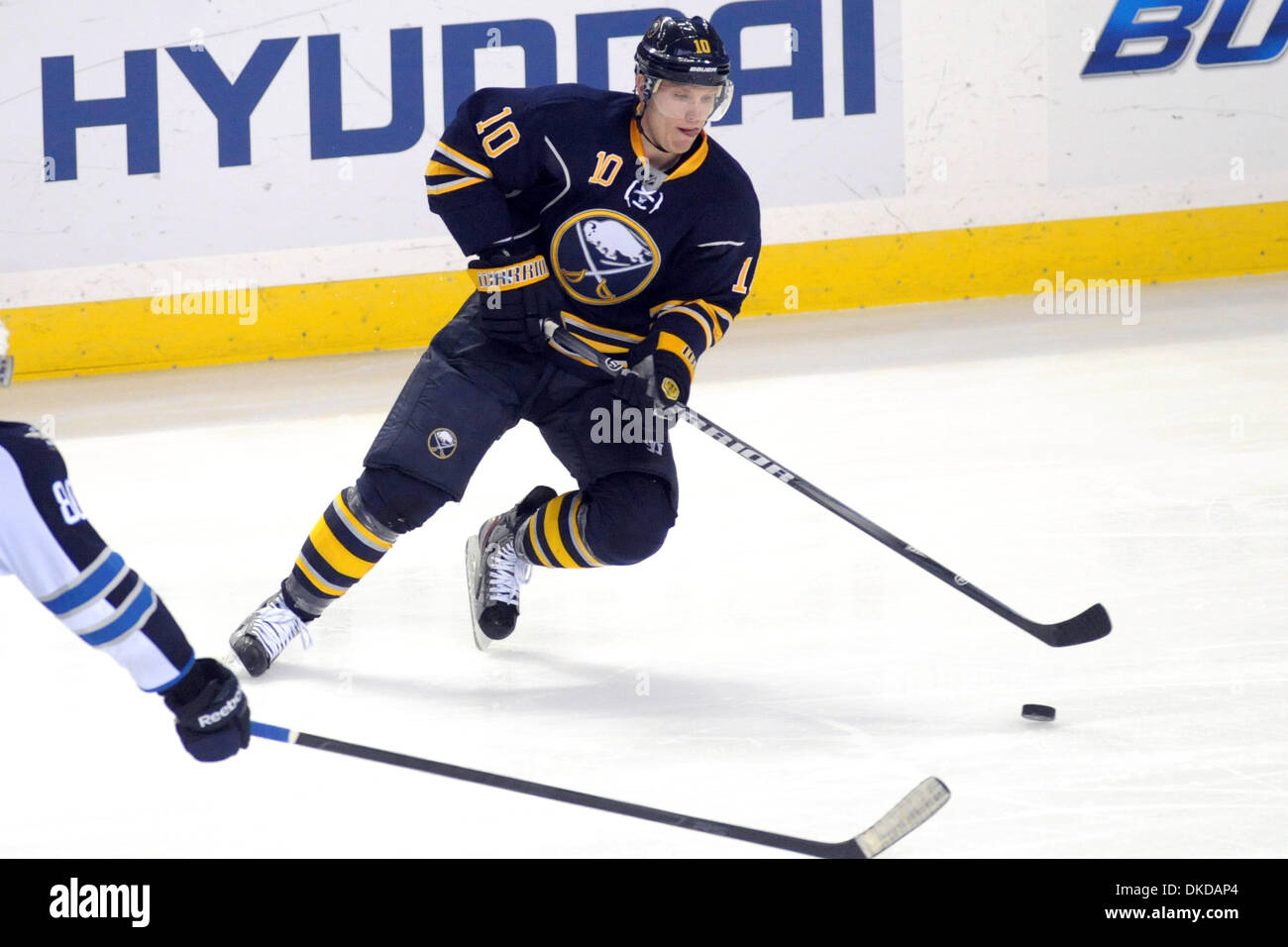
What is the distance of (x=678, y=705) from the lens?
8.66 feet

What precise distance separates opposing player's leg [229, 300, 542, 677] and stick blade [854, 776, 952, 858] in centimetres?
109

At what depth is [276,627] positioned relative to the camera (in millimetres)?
2811

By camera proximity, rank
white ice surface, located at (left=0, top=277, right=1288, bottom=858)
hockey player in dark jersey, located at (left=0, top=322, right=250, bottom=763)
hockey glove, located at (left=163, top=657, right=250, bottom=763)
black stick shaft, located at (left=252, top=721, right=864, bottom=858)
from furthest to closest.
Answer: white ice surface, located at (left=0, top=277, right=1288, bottom=858) < black stick shaft, located at (left=252, top=721, right=864, bottom=858) < hockey glove, located at (left=163, top=657, right=250, bottom=763) < hockey player in dark jersey, located at (left=0, top=322, right=250, bottom=763)

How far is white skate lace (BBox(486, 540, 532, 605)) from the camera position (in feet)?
9.81

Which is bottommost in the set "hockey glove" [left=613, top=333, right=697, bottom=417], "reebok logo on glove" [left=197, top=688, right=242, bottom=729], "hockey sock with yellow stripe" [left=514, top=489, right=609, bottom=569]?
"reebok logo on glove" [left=197, top=688, right=242, bottom=729]

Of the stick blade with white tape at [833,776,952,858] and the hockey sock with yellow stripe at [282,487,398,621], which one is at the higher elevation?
the hockey sock with yellow stripe at [282,487,398,621]

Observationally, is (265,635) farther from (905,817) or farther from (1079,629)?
(1079,629)

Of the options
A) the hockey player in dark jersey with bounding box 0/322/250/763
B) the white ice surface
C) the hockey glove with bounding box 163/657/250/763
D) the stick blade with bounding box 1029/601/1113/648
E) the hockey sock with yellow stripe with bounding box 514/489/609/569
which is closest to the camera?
the hockey player in dark jersey with bounding box 0/322/250/763

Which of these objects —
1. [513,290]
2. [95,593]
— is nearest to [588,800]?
[95,593]

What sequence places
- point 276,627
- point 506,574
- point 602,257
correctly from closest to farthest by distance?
point 276,627 → point 602,257 → point 506,574

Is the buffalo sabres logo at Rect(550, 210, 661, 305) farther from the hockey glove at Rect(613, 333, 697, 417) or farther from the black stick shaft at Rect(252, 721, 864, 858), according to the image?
the black stick shaft at Rect(252, 721, 864, 858)

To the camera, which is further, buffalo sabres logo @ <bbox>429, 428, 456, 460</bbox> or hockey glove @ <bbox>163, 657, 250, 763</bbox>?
buffalo sabres logo @ <bbox>429, 428, 456, 460</bbox>

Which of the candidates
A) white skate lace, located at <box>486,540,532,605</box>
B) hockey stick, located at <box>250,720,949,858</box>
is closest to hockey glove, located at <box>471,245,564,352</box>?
white skate lace, located at <box>486,540,532,605</box>

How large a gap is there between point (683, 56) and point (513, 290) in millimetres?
530
